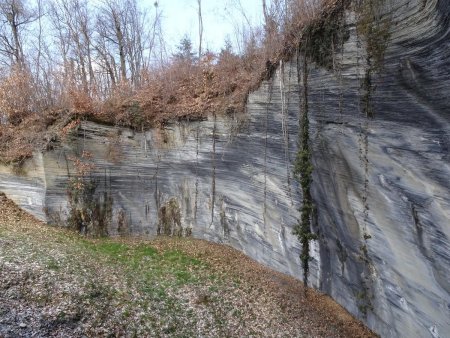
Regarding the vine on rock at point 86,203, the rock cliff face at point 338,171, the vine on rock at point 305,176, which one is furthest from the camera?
the vine on rock at point 86,203

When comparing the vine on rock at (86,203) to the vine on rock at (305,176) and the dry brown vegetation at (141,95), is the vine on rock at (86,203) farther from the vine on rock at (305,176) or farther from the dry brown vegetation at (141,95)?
the vine on rock at (305,176)

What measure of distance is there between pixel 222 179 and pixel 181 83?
16.3ft

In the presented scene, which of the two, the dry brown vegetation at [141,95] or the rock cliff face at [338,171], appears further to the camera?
the dry brown vegetation at [141,95]

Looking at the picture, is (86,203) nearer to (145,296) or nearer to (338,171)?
(145,296)

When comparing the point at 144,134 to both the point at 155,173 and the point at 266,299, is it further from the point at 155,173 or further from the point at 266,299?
the point at 266,299

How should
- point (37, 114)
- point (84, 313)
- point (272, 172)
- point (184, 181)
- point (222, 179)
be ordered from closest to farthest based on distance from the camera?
point (84, 313) < point (272, 172) < point (222, 179) < point (184, 181) < point (37, 114)

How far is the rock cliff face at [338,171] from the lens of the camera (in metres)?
6.44

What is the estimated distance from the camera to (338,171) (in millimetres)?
9062

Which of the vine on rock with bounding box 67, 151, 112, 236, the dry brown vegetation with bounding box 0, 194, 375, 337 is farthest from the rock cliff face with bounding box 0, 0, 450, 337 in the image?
the dry brown vegetation with bounding box 0, 194, 375, 337

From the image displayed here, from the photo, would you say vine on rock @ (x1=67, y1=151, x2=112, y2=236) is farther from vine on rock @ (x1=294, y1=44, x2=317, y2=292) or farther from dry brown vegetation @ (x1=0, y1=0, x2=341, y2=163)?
vine on rock @ (x1=294, y1=44, x2=317, y2=292)

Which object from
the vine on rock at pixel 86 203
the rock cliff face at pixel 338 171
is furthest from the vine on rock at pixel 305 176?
the vine on rock at pixel 86 203

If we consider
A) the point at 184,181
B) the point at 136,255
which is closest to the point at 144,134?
the point at 184,181

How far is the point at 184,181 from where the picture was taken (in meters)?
15.5

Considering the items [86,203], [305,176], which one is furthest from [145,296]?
[86,203]
